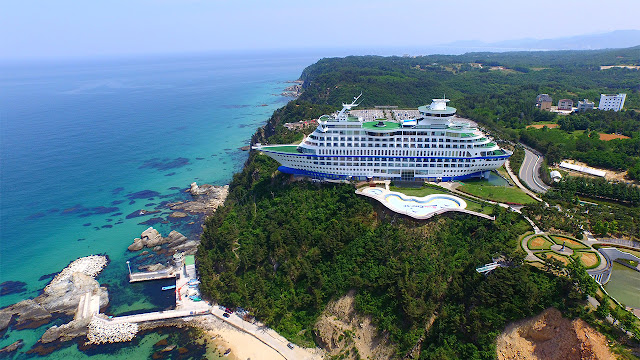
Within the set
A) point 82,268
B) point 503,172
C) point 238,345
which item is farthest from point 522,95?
point 82,268

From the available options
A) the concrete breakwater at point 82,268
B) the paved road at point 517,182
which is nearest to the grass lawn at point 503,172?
the paved road at point 517,182

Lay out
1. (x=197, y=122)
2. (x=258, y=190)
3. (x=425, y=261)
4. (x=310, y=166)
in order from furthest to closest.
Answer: (x=197, y=122), (x=258, y=190), (x=310, y=166), (x=425, y=261)

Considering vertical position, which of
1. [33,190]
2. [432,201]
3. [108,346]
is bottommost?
[108,346]

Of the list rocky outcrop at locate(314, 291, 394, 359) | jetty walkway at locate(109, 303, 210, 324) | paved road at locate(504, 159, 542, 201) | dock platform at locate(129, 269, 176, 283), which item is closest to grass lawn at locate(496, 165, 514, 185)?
paved road at locate(504, 159, 542, 201)

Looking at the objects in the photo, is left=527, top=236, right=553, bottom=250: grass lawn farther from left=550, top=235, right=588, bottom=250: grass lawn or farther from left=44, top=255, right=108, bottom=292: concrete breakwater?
left=44, top=255, right=108, bottom=292: concrete breakwater

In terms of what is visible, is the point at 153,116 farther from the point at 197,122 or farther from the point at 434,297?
the point at 434,297

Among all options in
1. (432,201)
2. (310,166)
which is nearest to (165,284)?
(310,166)
